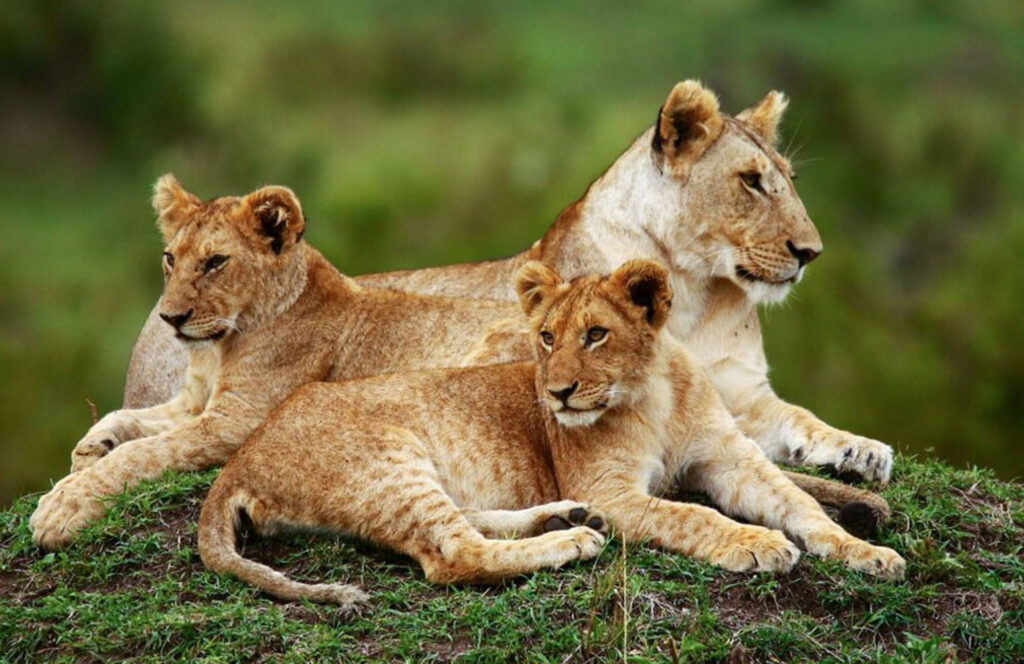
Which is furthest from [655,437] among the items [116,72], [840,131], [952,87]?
[116,72]

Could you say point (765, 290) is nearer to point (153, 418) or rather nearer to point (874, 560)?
point (874, 560)

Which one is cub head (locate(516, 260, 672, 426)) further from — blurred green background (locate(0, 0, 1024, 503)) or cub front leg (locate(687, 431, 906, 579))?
blurred green background (locate(0, 0, 1024, 503))

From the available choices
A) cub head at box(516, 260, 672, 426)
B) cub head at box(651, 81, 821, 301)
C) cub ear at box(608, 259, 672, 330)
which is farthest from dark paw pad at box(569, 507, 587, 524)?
cub head at box(651, 81, 821, 301)

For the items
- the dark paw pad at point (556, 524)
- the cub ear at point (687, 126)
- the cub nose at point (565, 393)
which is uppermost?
the cub ear at point (687, 126)

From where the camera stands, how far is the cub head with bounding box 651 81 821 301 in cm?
557

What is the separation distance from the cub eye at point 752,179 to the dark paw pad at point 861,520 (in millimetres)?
1278

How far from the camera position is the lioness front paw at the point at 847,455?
543 centimetres

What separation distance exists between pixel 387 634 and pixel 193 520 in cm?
101

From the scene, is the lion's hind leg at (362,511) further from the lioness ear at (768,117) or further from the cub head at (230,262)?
the lioness ear at (768,117)

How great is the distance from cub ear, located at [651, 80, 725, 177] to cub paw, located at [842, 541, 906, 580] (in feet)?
5.58

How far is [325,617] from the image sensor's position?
4.30m

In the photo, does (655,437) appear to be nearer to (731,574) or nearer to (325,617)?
(731,574)

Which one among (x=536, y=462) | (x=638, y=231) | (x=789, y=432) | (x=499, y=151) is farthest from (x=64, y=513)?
(x=499, y=151)

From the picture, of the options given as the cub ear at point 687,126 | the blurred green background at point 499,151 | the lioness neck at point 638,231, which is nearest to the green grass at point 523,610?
the lioness neck at point 638,231
